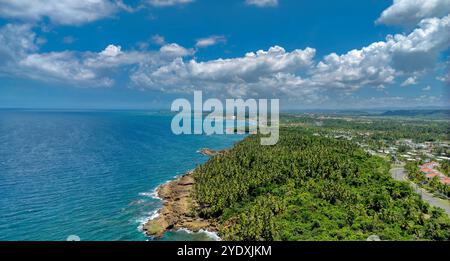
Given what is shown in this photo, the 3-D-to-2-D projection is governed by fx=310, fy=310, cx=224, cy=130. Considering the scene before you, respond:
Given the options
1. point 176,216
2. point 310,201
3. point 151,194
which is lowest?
point 176,216

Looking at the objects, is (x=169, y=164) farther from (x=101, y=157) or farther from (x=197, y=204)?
(x=197, y=204)

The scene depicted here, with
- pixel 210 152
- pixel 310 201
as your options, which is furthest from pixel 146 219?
pixel 210 152

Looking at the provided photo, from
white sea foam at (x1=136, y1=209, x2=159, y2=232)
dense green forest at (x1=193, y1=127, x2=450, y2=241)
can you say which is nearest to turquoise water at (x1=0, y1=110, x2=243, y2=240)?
white sea foam at (x1=136, y1=209, x2=159, y2=232)

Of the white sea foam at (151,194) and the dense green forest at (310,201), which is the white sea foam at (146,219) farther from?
the white sea foam at (151,194)

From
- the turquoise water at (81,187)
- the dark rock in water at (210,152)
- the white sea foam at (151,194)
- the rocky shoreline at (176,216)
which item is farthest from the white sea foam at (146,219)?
the dark rock in water at (210,152)

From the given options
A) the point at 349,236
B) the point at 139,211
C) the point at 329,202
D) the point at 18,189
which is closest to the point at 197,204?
the point at 139,211

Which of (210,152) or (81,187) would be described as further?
(210,152)

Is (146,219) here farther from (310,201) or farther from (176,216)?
(310,201)
